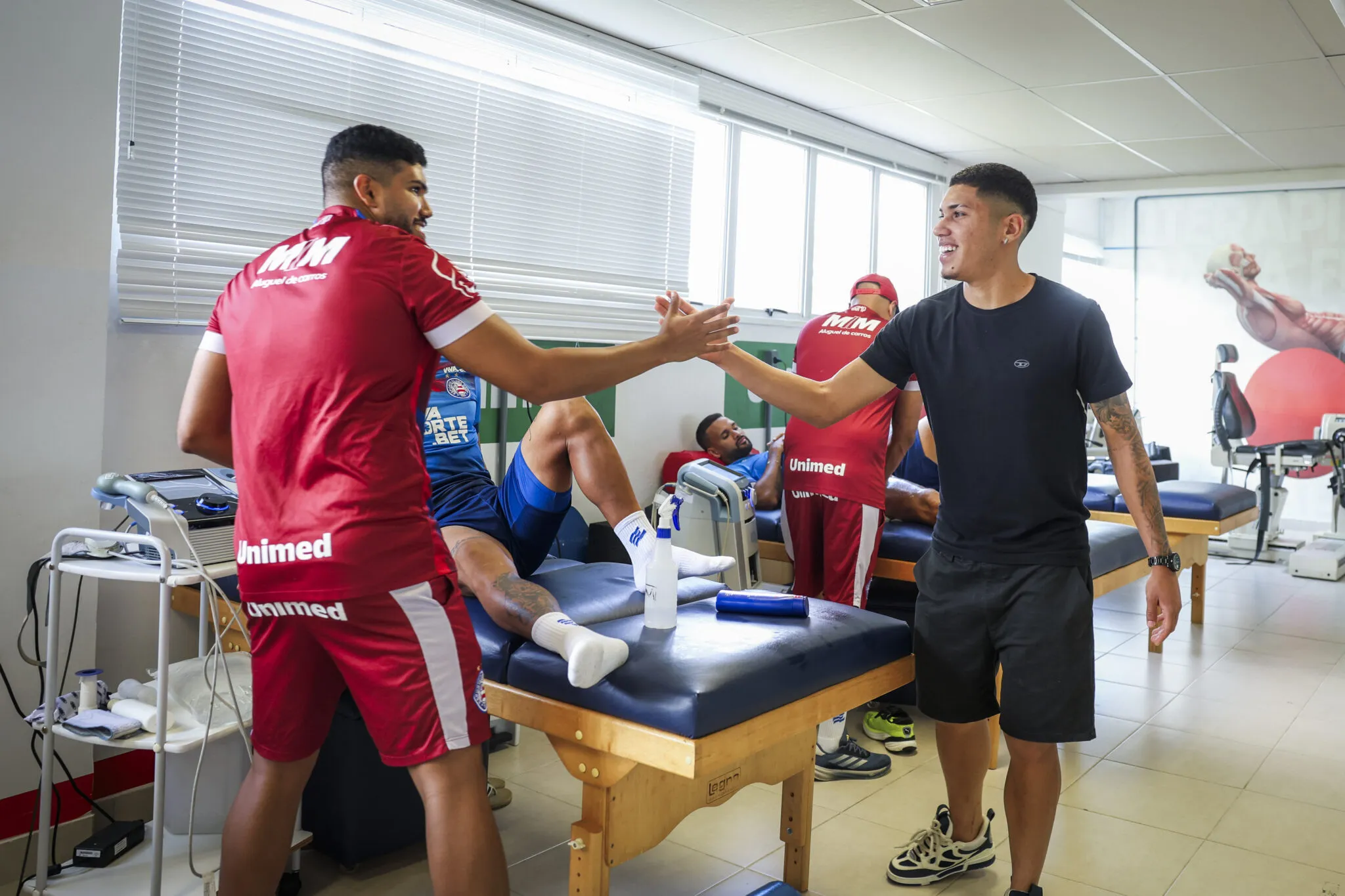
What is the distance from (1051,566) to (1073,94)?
3.74 meters

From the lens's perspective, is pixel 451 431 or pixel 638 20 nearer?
pixel 451 431

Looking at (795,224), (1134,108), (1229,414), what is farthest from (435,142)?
(1229,414)

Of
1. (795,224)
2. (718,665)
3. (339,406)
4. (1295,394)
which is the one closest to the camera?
(339,406)

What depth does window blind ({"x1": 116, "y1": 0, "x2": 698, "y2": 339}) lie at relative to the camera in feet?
Answer: 9.34

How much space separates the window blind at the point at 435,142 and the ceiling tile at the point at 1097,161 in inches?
112

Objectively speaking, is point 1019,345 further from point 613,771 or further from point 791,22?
point 791,22

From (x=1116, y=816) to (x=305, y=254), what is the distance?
2.52m

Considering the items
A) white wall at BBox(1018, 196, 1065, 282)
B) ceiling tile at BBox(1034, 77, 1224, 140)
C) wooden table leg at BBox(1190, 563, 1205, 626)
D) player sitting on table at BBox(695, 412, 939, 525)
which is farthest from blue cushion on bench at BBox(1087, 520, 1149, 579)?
white wall at BBox(1018, 196, 1065, 282)

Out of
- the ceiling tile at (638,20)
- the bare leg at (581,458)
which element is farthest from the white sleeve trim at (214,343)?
the ceiling tile at (638,20)

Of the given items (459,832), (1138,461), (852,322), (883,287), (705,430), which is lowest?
(459,832)

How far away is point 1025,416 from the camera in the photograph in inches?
83.0

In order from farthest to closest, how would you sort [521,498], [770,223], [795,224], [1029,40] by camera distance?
[795,224], [770,223], [1029,40], [521,498]

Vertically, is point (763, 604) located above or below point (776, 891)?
above

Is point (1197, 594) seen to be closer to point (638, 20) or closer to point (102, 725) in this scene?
point (638, 20)
